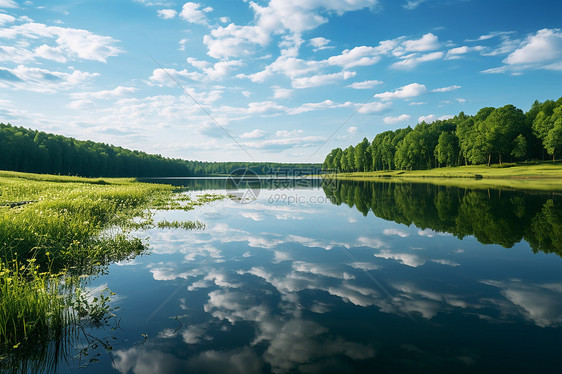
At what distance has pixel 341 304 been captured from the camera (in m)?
8.01

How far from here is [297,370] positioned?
5328mm

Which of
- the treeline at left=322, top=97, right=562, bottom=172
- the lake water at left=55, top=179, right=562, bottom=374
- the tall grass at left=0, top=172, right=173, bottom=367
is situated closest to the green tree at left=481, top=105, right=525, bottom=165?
the treeline at left=322, top=97, right=562, bottom=172

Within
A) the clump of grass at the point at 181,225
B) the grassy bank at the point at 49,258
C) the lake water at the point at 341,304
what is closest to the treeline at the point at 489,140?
the lake water at the point at 341,304

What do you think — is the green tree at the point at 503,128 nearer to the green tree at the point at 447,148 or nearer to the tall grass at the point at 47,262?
the green tree at the point at 447,148

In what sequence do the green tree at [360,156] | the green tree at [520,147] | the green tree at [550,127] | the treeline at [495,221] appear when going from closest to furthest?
the treeline at [495,221], the green tree at [550,127], the green tree at [520,147], the green tree at [360,156]

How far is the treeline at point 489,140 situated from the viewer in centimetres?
8281

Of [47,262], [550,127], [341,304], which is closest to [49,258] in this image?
[47,262]

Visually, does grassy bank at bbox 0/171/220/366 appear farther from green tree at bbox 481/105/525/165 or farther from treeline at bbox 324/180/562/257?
green tree at bbox 481/105/525/165

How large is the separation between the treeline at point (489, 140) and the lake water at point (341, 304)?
85.9m

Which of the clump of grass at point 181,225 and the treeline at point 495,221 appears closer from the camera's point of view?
the treeline at point 495,221

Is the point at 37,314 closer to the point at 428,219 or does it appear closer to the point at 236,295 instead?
the point at 236,295

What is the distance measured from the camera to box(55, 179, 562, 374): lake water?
5.64 meters

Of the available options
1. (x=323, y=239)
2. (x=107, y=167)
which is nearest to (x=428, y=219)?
(x=323, y=239)

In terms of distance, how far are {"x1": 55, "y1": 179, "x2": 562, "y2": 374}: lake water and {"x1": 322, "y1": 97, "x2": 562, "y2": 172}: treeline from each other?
85899 millimetres
